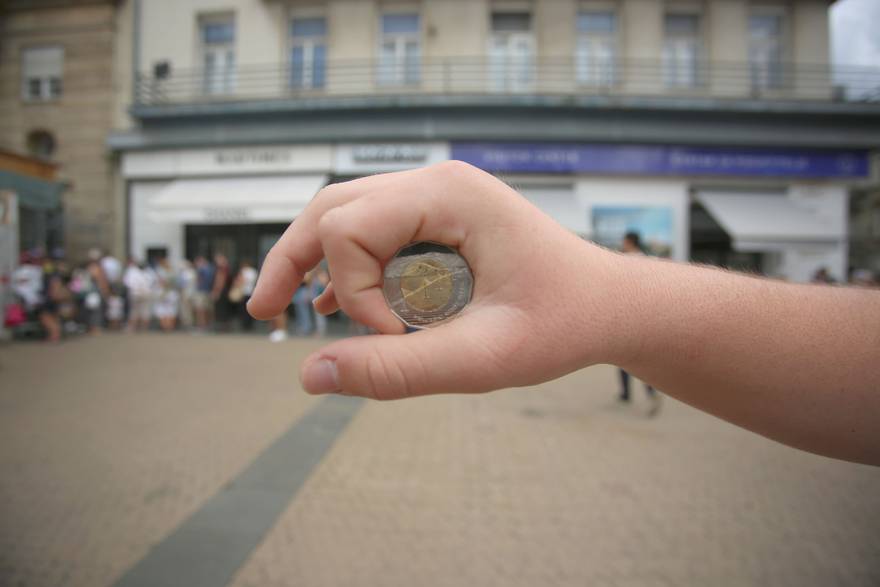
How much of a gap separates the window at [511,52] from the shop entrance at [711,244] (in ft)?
19.9

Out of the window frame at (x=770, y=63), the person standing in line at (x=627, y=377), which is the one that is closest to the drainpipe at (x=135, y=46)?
the person standing in line at (x=627, y=377)

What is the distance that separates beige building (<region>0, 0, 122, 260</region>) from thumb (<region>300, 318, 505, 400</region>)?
14.6 metres

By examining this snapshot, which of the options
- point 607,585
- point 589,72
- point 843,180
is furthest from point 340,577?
point 843,180

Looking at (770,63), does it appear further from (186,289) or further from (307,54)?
(186,289)

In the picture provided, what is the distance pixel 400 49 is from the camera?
13.0m

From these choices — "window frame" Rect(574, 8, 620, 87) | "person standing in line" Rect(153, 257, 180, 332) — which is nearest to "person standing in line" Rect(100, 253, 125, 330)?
"person standing in line" Rect(153, 257, 180, 332)

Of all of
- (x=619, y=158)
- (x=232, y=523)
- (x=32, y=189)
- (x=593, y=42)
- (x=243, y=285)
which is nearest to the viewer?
(x=232, y=523)

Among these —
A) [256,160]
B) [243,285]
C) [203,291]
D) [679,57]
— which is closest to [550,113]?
[679,57]

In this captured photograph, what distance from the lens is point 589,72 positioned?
41.2ft

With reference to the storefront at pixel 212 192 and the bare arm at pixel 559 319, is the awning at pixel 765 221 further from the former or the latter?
the bare arm at pixel 559 319

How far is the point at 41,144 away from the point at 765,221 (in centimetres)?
2091

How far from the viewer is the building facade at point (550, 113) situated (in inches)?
469

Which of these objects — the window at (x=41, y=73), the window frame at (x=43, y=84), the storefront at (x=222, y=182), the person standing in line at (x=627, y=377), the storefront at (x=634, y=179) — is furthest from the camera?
the storefront at (x=634, y=179)

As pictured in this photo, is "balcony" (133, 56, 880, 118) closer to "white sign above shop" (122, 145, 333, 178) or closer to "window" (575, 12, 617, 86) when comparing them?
"window" (575, 12, 617, 86)
